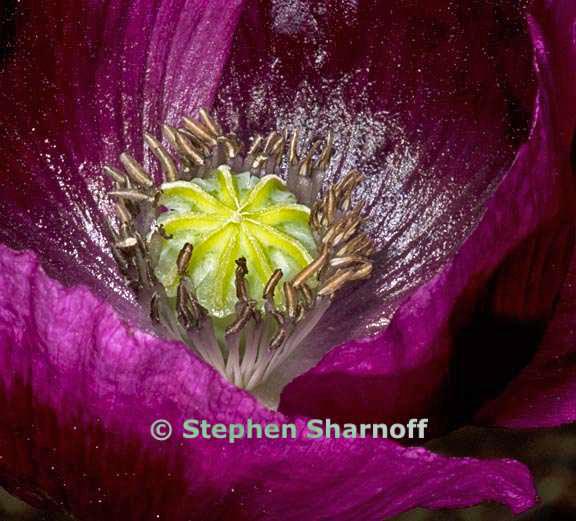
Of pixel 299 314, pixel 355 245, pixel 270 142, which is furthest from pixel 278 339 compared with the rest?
pixel 270 142

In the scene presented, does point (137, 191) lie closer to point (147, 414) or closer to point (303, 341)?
point (303, 341)

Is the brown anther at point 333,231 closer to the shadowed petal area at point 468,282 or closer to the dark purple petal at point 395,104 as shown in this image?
the dark purple petal at point 395,104

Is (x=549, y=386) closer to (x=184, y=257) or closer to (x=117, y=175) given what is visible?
(x=184, y=257)

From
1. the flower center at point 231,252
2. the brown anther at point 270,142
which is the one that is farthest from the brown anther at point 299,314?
the brown anther at point 270,142

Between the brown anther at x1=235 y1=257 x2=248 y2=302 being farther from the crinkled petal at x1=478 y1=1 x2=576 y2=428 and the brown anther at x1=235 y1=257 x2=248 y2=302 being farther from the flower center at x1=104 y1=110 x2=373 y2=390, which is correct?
the crinkled petal at x1=478 y1=1 x2=576 y2=428

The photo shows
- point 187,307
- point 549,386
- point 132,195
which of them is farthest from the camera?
point 132,195

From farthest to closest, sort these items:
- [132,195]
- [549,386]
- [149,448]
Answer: [132,195] < [549,386] < [149,448]
